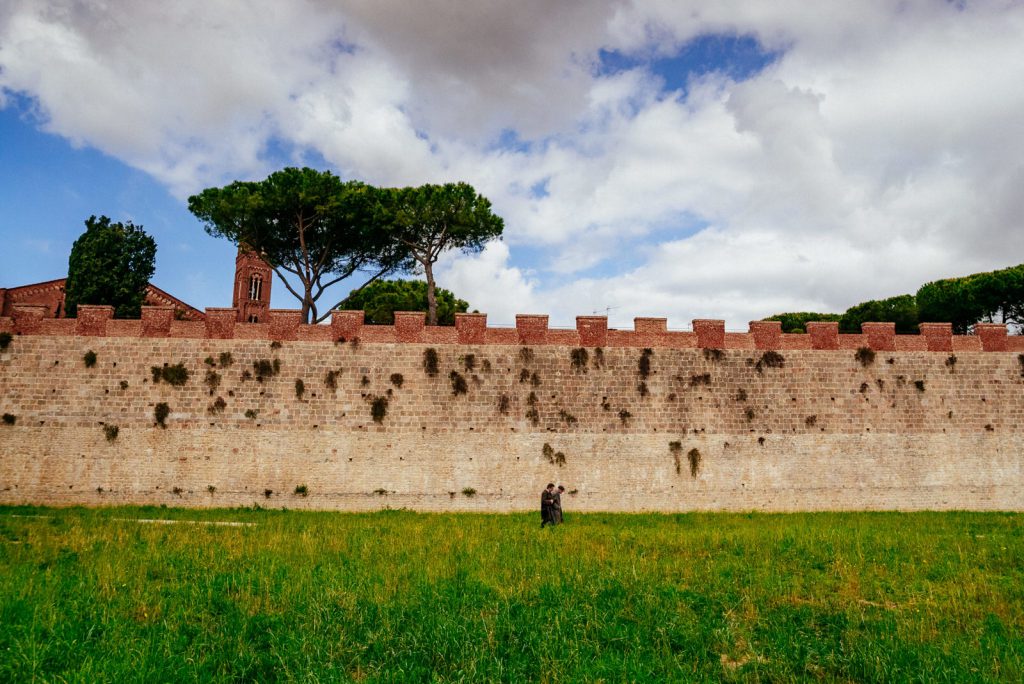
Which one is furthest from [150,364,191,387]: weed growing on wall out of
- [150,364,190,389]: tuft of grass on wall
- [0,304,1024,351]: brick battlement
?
[0,304,1024,351]: brick battlement

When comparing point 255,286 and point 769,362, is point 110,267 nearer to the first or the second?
point 255,286

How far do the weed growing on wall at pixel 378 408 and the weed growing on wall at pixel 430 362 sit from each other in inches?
69.8

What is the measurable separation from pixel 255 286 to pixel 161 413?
43228 mm

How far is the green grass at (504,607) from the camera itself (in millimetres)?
A: 5914

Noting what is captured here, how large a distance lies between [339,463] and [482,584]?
11588 millimetres

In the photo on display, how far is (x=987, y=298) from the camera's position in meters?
35.9

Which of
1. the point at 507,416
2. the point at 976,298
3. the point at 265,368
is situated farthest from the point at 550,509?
the point at 976,298

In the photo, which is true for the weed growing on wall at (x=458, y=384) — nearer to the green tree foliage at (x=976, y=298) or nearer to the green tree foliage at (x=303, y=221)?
the green tree foliage at (x=303, y=221)

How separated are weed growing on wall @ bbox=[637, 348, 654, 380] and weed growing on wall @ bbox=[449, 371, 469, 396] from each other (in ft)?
20.7

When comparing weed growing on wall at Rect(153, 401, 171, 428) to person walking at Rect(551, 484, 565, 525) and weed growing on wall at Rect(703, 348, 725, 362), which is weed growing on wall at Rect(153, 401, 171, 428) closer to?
person walking at Rect(551, 484, 565, 525)

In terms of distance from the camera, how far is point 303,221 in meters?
27.5

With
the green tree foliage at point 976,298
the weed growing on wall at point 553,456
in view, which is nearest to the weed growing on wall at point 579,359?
the weed growing on wall at point 553,456

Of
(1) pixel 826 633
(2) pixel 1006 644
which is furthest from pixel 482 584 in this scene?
(2) pixel 1006 644

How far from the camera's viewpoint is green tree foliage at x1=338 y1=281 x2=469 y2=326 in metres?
43.9
